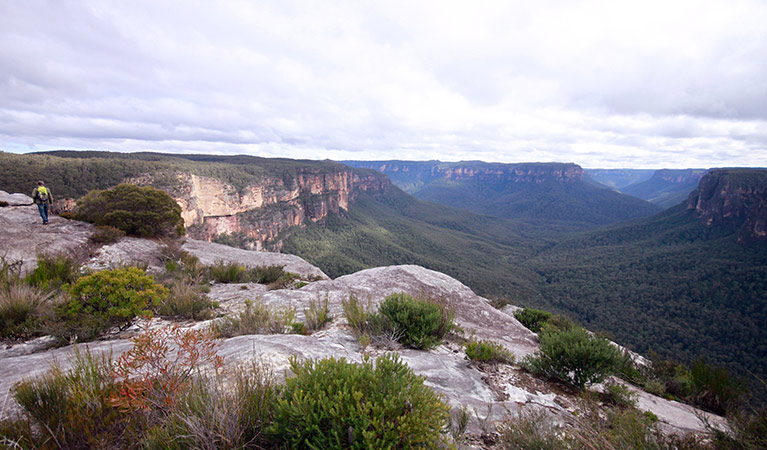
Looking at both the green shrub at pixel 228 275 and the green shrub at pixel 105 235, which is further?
the green shrub at pixel 105 235

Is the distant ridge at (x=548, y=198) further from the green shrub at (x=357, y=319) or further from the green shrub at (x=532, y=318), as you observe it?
the green shrub at (x=357, y=319)

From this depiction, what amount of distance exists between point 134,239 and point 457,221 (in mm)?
100675

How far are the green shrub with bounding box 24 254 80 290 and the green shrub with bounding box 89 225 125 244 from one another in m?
3.25

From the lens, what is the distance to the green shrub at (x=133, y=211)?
38.4ft

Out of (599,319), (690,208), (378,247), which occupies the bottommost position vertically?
(599,319)

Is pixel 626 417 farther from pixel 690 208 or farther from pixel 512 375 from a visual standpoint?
pixel 690 208

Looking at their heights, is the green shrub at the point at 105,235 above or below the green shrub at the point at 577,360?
above

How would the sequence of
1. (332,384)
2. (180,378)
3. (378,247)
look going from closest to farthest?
1. (332,384)
2. (180,378)
3. (378,247)

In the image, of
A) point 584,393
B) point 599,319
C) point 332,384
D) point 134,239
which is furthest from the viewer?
point 599,319

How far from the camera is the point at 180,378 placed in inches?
101

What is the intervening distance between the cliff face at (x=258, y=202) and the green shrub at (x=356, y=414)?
42110mm

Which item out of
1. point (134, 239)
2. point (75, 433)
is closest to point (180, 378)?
→ point (75, 433)

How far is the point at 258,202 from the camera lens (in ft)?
198

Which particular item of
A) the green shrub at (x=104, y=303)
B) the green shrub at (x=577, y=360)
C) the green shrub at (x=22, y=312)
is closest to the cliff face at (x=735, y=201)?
the green shrub at (x=577, y=360)
